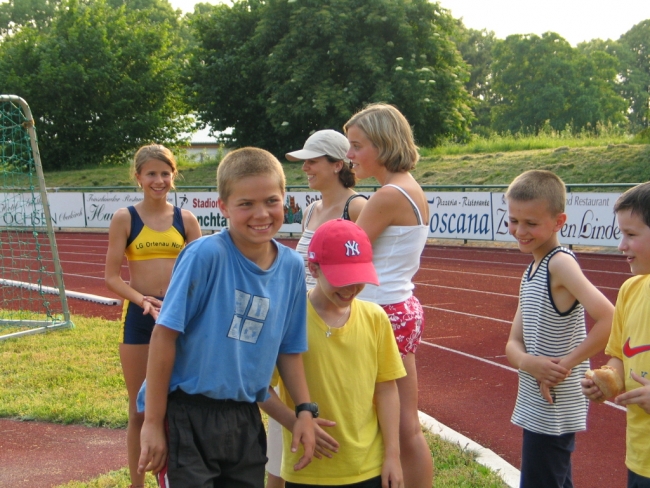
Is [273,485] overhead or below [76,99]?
below

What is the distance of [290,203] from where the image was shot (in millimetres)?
20156

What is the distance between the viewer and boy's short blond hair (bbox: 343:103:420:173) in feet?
11.1

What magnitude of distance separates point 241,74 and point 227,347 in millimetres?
33096

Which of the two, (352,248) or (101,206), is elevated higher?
(352,248)

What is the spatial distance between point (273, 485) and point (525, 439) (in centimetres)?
110

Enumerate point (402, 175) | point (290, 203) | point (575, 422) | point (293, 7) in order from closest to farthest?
point (575, 422) → point (402, 175) → point (290, 203) → point (293, 7)

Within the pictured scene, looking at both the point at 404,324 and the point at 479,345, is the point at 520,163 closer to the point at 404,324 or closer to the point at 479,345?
the point at 479,345

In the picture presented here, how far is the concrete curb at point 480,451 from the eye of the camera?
14.1 ft

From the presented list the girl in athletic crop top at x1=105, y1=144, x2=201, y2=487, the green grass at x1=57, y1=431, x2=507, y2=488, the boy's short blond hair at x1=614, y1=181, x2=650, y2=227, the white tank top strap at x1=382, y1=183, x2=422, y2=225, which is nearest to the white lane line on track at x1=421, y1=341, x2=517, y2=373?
the green grass at x1=57, y1=431, x2=507, y2=488

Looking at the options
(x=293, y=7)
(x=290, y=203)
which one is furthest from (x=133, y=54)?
(x=290, y=203)

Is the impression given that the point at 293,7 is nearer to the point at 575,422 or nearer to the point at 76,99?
the point at 76,99

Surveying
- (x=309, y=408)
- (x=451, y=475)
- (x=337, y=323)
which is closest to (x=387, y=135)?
(x=337, y=323)

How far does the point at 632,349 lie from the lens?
265 centimetres

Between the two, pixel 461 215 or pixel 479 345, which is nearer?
pixel 479 345
